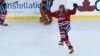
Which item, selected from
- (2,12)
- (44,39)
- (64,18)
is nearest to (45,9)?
(2,12)

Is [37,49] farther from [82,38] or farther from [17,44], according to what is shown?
[82,38]

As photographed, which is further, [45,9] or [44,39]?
[45,9]

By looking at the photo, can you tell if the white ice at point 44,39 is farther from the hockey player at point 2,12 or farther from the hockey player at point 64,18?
the hockey player at point 64,18

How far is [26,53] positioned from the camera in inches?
274

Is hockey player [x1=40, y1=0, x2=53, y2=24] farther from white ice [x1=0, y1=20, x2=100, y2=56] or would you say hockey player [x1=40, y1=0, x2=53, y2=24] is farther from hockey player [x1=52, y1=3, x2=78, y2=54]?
hockey player [x1=52, y1=3, x2=78, y2=54]

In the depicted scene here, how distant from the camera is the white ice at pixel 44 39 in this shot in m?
7.04

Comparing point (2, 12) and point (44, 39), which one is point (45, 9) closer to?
point (2, 12)

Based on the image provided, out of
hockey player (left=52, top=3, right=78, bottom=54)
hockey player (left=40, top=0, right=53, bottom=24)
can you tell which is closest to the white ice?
hockey player (left=40, top=0, right=53, bottom=24)

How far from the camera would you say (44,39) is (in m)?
8.01

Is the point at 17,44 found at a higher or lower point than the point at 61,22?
lower

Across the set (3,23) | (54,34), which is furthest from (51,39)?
(3,23)

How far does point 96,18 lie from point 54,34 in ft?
6.01

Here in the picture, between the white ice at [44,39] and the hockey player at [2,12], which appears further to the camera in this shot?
the hockey player at [2,12]

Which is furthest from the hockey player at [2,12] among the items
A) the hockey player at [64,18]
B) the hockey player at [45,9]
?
the hockey player at [64,18]
